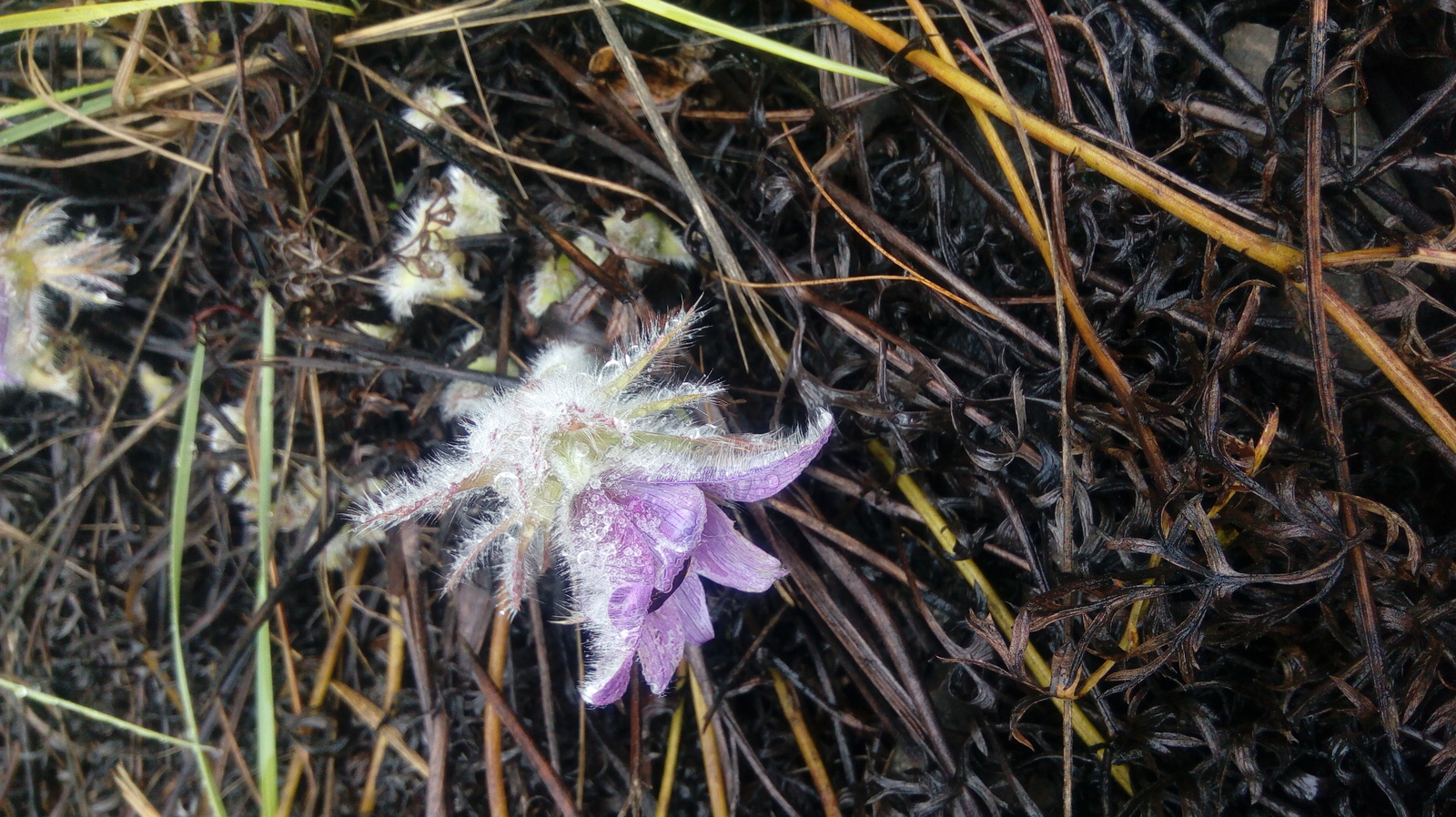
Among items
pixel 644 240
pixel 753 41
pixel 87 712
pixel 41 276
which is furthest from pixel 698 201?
pixel 87 712

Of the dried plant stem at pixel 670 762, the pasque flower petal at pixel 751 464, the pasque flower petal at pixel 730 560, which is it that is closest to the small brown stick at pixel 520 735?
the dried plant stem at pixel 670 762

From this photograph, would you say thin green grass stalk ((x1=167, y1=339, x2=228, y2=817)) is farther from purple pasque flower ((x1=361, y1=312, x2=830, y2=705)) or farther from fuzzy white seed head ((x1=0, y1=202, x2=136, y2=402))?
purple pasque flower ((x1=361, y1=312, x2=830, y2=705))

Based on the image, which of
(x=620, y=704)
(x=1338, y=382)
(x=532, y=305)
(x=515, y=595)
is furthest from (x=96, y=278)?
(x=1338, y=382)

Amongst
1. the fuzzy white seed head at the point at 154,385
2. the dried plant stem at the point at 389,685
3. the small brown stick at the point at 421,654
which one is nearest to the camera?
the small brown stick at the point at 421,654

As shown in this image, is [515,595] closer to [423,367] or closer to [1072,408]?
[423,367]

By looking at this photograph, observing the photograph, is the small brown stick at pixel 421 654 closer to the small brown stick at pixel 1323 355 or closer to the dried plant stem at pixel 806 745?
the dried plant stem at pixel 806 745

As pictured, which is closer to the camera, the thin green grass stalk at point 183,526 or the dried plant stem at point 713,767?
the dried plant stem at point 713,767

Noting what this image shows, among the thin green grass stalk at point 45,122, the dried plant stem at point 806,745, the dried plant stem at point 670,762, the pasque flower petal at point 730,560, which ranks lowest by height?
the dried plant stem at point 670,762

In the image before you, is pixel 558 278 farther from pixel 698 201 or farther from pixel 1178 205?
pixel 1178 205
